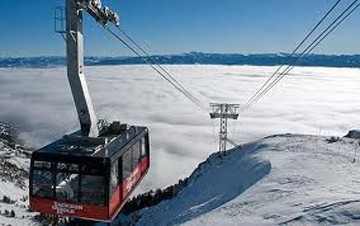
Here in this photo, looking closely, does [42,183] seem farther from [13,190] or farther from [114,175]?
[13,190]

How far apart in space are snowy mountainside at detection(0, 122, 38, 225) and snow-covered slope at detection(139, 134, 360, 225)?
57.3 ft

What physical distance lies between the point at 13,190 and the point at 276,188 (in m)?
56.5

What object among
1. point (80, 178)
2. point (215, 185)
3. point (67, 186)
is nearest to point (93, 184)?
point (80, 178)

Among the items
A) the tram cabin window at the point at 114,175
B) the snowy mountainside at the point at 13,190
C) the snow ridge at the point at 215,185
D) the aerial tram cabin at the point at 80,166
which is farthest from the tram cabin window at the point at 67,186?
the snowy mountainside at the point at 13,190

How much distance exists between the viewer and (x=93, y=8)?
19531 mm

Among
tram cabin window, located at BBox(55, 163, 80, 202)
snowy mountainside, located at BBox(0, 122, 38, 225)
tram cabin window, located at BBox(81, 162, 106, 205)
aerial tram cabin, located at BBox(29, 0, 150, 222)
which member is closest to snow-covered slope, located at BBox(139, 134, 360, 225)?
aerial tram cabin, located at BBox(29, 0, 150, 222)

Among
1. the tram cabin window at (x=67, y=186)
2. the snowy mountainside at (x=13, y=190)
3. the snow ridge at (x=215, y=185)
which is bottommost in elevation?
the snowy mountainside at (x=13, y=190)

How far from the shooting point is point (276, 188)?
19.9 m

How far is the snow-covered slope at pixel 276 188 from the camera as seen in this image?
14656 millimetres

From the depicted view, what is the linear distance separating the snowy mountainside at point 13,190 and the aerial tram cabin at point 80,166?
1137 inches

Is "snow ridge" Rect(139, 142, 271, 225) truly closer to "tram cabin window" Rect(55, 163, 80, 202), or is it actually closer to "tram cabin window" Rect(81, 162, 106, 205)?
"tram cabin window" Rect(81, 162, 106, 205)

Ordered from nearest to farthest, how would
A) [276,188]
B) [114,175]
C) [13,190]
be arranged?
[114,175] → [276,188] → [13,190]

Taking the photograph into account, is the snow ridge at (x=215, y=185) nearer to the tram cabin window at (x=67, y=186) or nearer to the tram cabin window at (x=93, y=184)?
the tram cabin window at (x=93, y=184)

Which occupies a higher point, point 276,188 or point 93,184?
point 93,184
